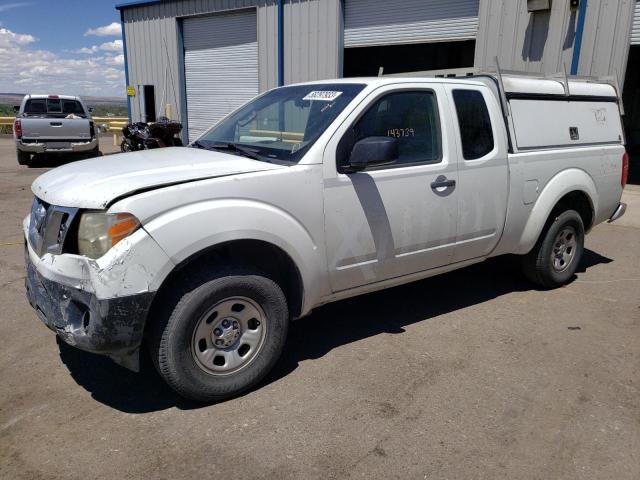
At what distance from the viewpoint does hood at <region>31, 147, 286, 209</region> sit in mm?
2863

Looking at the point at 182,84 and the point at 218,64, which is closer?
the point at 218,64

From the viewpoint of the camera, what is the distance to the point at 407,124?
392 centimetres

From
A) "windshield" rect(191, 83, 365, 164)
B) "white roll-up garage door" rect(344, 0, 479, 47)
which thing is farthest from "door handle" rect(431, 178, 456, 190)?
"white roll-up garage door" rect(344, 0, 479, 47)

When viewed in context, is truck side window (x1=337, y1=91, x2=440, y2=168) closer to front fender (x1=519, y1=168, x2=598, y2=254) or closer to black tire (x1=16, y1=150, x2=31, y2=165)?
front fender (x1=519, y1=168, x2=598, y2=254)

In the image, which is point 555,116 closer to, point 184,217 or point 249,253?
point 249,253

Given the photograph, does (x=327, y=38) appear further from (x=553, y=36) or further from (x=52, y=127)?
(x=52, y=127)

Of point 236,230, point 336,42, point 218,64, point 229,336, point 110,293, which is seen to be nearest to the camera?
point 110,293

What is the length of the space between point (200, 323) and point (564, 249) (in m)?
3.83

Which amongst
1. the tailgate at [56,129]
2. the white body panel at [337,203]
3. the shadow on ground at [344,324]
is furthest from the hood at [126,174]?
the tailgate at [56,129]

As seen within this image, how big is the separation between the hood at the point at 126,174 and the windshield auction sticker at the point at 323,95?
77 cm

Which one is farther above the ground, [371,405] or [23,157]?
[23,157]

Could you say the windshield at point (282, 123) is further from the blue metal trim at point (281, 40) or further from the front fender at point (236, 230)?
the blue metal trim at point (281, 40)

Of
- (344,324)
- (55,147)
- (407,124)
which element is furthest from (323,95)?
(55,147)

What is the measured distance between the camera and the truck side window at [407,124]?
371cm
